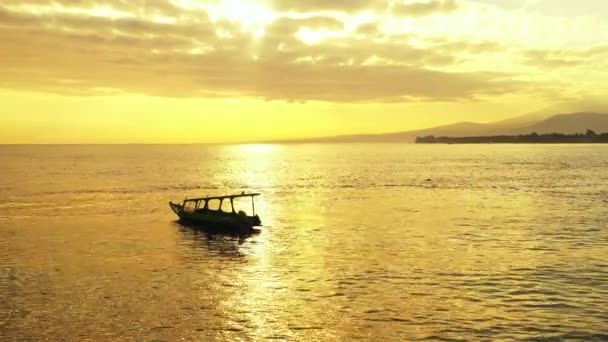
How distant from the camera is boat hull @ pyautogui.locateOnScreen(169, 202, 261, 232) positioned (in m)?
49.8

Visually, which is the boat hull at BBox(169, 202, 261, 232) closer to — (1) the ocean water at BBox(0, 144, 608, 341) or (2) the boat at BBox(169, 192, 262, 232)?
(2) the boat at BBox(169, 192, 262, 232)

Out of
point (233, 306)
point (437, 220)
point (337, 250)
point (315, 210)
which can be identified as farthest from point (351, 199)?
point (233, 306)

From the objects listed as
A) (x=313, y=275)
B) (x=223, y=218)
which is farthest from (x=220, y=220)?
(x=313, y=275)

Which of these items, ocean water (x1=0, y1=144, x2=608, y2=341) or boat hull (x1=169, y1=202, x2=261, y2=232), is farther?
boat hull (x1=169, y1=202, x2=261, y2=232)

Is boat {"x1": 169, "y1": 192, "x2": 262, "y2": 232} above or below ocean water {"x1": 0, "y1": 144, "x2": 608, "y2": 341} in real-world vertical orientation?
above

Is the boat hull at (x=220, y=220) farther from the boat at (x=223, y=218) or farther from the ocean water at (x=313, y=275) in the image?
the ocean water at (x=313, y=275)

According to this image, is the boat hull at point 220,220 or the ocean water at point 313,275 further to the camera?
the boat hull at point 220,220

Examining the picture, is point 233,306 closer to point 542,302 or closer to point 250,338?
point 250,338

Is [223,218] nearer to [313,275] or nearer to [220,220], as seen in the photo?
[220,220]

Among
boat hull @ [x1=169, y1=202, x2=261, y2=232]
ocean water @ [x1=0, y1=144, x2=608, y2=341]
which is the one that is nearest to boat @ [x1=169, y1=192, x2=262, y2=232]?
boat hull @ [x1=169, y1=202, x2=261, y2=232]

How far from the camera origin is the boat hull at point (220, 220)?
4981cm

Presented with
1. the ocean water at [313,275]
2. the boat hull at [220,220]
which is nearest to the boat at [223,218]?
the boat hull at [220,220]

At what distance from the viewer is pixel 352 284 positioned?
31516mm

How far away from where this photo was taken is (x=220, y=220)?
51438mm
